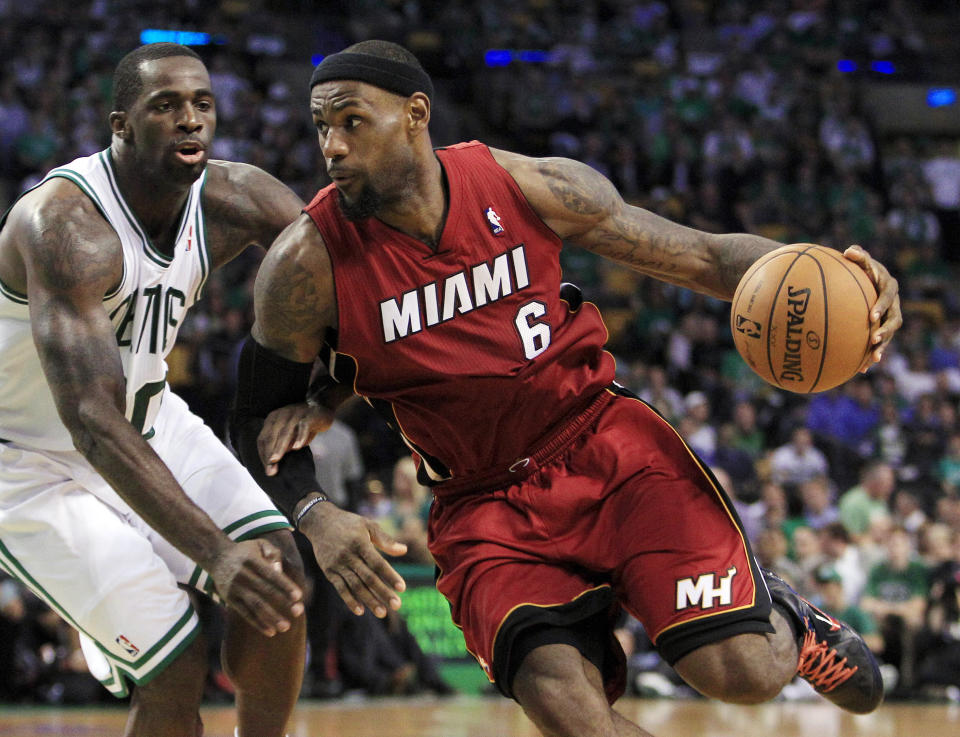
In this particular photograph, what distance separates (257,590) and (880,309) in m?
1.93

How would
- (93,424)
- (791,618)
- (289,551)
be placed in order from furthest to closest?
(289,551), (791,618), (93,424)

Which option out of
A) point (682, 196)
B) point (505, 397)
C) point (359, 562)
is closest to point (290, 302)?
point (505, 397)

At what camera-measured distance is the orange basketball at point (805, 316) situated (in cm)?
367

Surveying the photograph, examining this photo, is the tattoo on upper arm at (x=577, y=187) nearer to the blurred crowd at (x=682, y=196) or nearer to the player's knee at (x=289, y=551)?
the player's knee at (x=289, y=551)

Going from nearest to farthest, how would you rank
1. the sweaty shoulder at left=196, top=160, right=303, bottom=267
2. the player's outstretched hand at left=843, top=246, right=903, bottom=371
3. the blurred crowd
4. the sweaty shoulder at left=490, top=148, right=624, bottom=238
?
the player's outstretched hand at left=843, top=246, right=903, bottom=371
the sweaty shoulder at left=490, top=148, right=624, bottom=238
the sweaty shoulder at left=196, top=160, right=303, bottom=267
the blurred crowd

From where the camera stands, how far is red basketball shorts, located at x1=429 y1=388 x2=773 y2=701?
3605mm

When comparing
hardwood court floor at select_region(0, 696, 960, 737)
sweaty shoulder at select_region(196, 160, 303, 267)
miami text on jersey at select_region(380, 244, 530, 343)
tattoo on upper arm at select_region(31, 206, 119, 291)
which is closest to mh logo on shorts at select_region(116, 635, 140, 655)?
tattoo on upper arm at select_region(31, 206, 119, 291)

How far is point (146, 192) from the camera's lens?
3.90 metres

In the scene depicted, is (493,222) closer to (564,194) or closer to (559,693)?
(564,194)

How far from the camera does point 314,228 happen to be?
12.4 ft

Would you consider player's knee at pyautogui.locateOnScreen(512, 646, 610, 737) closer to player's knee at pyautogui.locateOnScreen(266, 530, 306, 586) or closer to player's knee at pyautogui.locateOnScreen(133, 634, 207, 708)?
player's knee at pyautogui.locateOnScreen(266, 530, 306, 586)

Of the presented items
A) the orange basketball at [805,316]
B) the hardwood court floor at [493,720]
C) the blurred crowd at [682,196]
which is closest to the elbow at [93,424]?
the orange basketball at [805,316]

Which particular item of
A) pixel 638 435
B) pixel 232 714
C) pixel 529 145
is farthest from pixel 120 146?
pixel 529 145

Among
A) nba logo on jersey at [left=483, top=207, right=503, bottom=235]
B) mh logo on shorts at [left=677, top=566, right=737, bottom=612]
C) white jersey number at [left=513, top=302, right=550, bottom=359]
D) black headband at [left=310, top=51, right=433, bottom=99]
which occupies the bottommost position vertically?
mh logo on shorts at [left=677, top=566, right=737, bottom=612]
